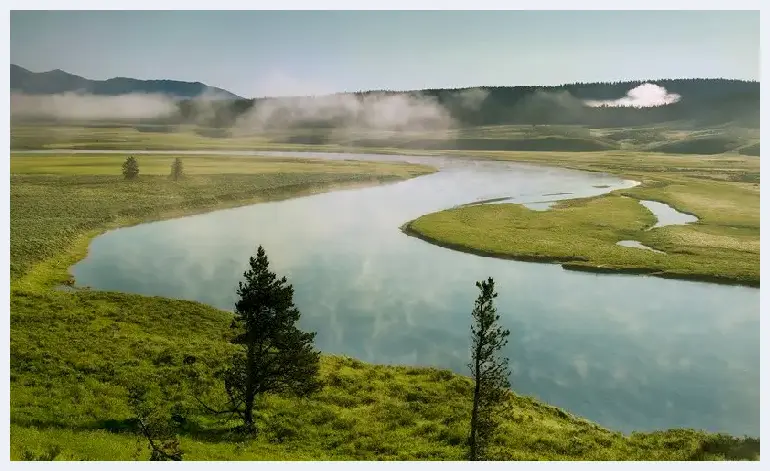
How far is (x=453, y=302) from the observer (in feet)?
53.9

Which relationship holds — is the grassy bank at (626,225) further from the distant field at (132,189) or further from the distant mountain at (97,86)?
the distant mountain at (97,86)

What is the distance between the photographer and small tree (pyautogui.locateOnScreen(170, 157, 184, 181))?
1745 cm

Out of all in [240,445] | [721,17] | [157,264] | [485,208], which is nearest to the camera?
[240,445]

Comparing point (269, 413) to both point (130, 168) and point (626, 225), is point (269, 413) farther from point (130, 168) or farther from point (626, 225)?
point (626, 225)

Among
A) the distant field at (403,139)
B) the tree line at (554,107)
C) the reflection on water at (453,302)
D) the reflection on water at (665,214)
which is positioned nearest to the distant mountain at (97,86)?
the tree line at (554,107)

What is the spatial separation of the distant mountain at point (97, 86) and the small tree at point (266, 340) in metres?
8.05

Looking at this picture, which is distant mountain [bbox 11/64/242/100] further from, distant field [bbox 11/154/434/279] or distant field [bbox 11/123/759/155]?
distant field [bbox 11/154/434/279]

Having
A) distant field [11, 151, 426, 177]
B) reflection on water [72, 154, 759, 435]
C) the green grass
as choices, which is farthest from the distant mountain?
the green grass

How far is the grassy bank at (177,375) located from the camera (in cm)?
1102

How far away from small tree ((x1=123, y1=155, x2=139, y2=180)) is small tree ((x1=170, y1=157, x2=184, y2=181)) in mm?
1086

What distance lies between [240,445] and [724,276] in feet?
48.9

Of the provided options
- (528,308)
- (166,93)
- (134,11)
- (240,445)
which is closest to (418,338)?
(528,308)

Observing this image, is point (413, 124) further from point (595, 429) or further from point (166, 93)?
point (595, 429)

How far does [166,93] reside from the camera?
16672 millimetres
